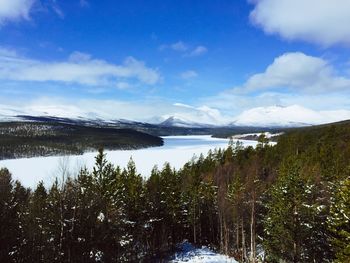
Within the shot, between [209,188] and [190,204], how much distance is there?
5605mm

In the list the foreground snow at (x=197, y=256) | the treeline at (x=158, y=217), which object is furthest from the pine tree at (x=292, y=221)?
the foreground snow at (x=197, y=256)

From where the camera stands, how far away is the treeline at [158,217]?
27.1m

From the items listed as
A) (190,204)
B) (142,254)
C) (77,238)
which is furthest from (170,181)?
(77,238)

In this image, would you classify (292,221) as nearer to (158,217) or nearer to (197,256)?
(197,256)

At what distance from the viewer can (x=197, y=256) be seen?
157 ft

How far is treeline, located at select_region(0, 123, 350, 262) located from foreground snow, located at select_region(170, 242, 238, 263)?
77.3 inches

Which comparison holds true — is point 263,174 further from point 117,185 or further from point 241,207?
point 117,185

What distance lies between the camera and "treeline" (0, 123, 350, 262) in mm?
27078

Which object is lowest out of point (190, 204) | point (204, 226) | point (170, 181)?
point (204, 226)

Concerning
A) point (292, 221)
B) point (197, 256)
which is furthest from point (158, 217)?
point (292, 221)

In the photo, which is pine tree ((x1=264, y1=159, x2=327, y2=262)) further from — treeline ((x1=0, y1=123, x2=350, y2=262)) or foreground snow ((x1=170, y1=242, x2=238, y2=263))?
foreground snow ((x1=170, y1=242, x2=238, y2=263))

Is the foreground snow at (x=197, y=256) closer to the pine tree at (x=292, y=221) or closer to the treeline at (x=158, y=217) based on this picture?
the treeline at (x=158, y=217)

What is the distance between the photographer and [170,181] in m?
58.6

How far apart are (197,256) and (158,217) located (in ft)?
29.1
